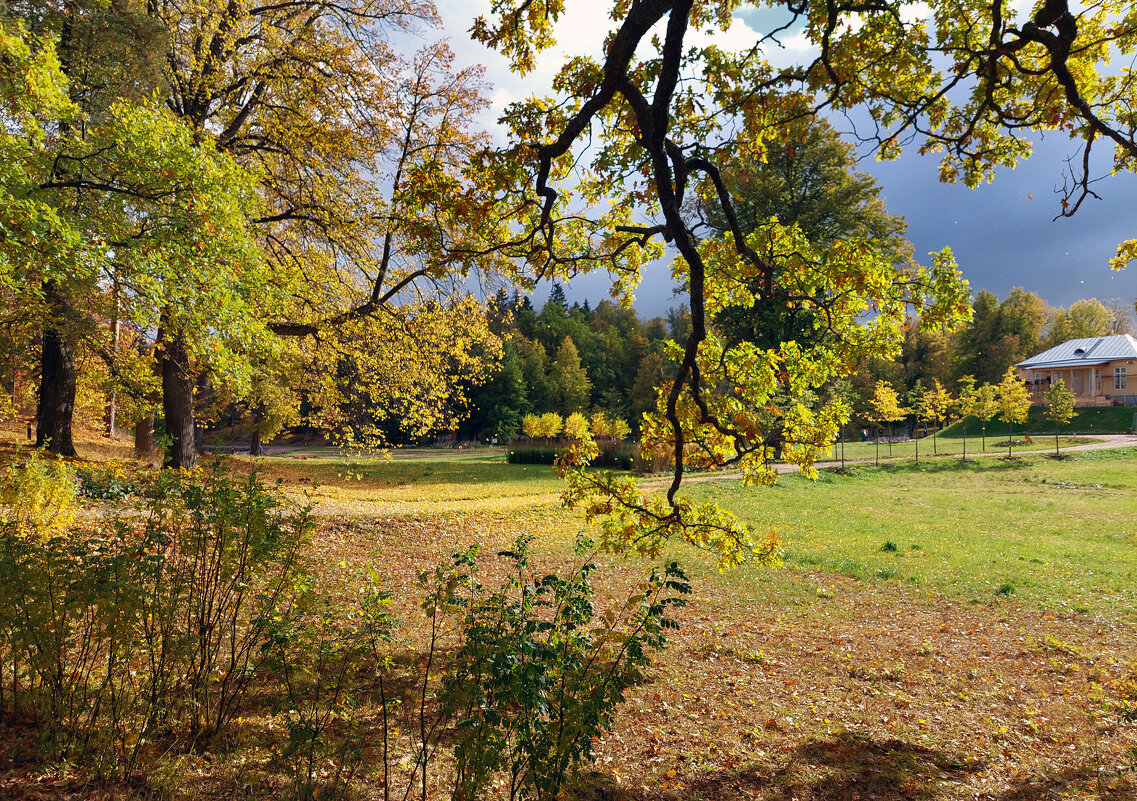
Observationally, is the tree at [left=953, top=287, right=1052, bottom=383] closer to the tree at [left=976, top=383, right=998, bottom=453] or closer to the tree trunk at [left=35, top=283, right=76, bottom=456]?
the tree at [left=976, top=383, right=998, bottom=453]

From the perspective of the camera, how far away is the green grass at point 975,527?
8.39 metres

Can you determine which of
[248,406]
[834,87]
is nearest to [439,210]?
[834,87]

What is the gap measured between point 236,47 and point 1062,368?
1969 inches

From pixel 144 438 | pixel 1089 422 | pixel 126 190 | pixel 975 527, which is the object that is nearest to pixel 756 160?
pixel 126 190

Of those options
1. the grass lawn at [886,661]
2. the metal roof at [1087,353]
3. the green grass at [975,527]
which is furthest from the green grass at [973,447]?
the grass lawn at [886,661]

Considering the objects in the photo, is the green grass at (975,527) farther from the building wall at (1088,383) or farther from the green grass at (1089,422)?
the building wall at (1088,383)

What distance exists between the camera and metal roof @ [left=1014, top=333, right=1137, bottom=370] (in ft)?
120

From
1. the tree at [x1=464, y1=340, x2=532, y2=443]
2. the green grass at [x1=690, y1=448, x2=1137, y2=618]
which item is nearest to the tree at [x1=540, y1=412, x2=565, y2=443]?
the tree at [x1=464, y1=340, x2=532, y2=443]

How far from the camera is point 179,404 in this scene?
11.8m

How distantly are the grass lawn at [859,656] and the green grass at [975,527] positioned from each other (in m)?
0.07

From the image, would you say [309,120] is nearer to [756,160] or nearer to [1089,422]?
[756,160]

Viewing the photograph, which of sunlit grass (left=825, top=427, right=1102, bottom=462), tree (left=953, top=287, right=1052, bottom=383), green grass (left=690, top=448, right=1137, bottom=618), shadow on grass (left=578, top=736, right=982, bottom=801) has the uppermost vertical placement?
tree (left=953, top=287, right=1052, bottom=383)

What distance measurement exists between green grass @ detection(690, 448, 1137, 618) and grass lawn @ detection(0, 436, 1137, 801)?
7cm

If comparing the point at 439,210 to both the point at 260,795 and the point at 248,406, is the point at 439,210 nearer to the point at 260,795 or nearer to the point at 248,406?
the point at 260,795
